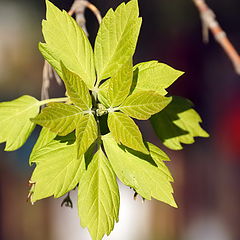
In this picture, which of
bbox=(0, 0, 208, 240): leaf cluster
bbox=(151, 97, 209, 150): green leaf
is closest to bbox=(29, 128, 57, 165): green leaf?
bbox=(0, 0, 208, 240): leaf cluster

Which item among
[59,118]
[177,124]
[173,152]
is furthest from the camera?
[173,152]

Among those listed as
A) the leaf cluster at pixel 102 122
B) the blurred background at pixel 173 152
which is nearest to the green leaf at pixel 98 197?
the leaf cluster at pixel 102 122

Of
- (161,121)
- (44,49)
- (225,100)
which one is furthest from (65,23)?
(225,100)

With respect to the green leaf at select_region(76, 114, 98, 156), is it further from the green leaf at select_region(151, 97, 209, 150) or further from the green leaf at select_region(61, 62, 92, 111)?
the green leaf at select_region(151, 97, 209, 150)

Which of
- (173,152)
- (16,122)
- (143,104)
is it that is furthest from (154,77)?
(173,152)

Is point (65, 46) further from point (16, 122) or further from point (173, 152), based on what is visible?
point (173, 152)

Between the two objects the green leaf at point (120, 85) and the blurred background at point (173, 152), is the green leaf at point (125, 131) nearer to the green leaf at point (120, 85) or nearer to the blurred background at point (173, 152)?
the green leaf at point (120, 85)

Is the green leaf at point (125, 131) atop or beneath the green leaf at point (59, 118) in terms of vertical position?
beneath
